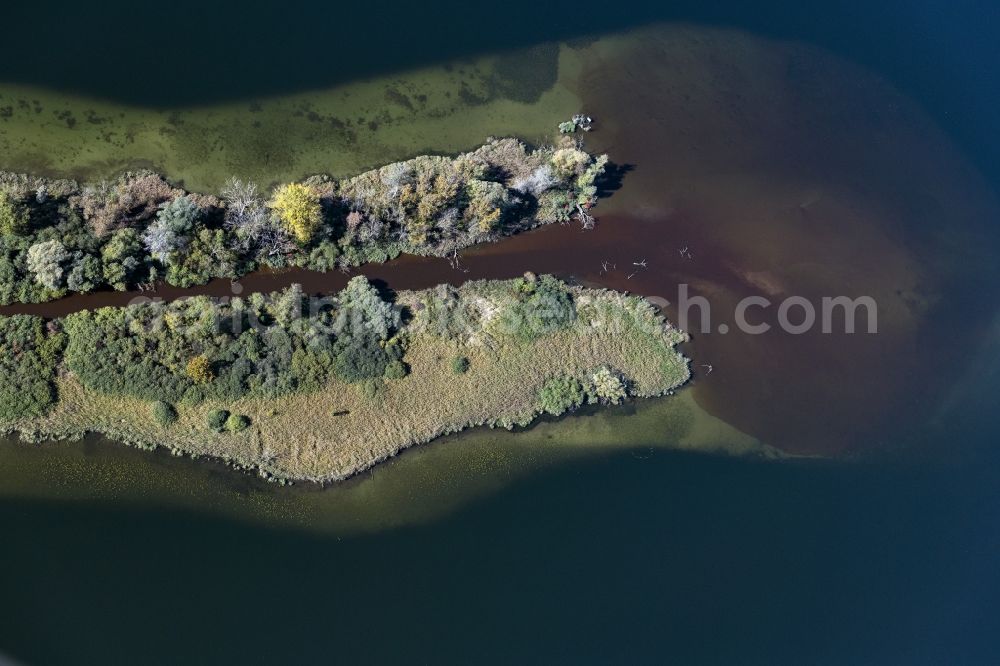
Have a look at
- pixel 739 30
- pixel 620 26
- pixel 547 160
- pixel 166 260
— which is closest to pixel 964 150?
pixel 739 30

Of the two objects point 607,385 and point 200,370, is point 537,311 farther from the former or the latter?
point 200,370

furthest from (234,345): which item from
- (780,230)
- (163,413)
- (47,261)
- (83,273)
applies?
(780,230)

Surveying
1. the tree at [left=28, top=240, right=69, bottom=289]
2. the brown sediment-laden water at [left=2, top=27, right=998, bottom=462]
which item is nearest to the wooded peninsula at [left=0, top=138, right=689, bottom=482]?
the tree at [left=28, top=240, right=69, bottom=289]

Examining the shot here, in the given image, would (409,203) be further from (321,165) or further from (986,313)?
(986,313)

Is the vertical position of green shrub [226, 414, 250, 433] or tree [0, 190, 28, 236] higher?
tree [0, 190, 28, 236]

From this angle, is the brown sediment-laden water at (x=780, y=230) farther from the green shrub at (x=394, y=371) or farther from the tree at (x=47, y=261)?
the tree at (x=47, y=261)

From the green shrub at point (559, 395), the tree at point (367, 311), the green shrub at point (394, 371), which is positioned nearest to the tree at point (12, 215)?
the tree at point (367, 311)

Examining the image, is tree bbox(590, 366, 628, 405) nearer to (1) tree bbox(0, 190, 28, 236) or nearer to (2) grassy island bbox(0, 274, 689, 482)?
(2) grassy island bbox(0, 274, 689, 482)
